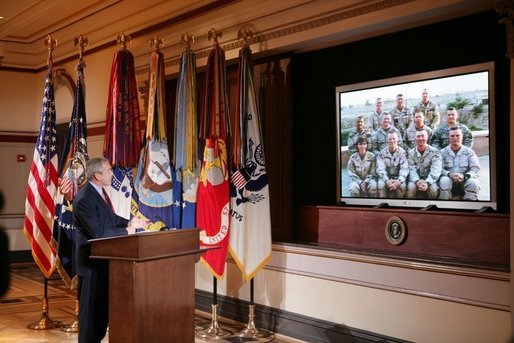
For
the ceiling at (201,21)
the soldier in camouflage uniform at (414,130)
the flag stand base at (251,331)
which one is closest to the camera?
the ceiling at (201,21)

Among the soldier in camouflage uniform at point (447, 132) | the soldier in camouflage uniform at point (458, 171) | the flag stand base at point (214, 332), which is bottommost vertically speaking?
the flag stand base at point (214, 332)

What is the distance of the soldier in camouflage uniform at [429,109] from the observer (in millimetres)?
4977

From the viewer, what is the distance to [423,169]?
5.07 m

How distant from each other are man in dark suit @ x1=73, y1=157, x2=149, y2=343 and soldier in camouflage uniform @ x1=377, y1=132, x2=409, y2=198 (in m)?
2.02

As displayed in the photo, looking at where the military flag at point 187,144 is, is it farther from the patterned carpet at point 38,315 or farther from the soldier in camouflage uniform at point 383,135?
the soldier in camouflage uniform at point 383,135

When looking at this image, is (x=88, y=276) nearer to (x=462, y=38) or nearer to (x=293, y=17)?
(x=293, y=17)

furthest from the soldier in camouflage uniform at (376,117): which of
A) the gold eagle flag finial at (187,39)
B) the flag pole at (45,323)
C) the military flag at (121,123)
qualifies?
the flag pole at (45,323)

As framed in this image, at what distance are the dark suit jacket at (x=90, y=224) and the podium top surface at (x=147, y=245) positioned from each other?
0.84 ft

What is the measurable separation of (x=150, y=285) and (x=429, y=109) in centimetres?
249

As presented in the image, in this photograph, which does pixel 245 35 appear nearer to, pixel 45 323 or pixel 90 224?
pixel 90 224

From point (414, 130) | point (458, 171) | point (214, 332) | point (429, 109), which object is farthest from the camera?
point (214, 332)

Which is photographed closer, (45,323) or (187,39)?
(187,39)

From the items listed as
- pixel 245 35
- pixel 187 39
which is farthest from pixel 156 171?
pixel 245 35

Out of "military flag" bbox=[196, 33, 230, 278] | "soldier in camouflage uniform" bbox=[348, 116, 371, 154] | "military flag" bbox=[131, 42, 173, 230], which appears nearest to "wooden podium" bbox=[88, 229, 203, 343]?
"military flag" bbox=[196, 33, 230, 278]
